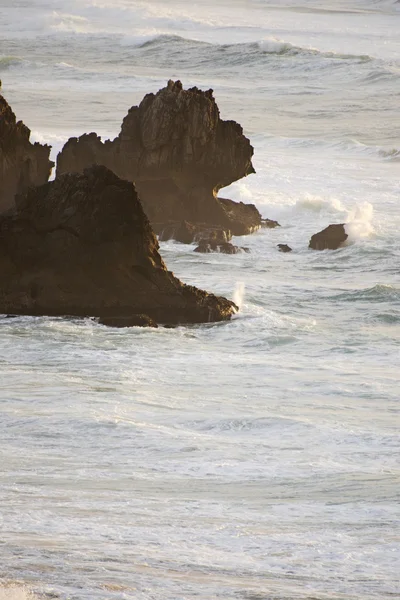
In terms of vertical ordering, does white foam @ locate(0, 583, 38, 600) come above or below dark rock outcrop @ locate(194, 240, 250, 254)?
below

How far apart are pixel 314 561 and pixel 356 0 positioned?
11095cm

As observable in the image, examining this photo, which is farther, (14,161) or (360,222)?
(360,222)

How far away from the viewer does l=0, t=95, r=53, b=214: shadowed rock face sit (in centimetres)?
2848

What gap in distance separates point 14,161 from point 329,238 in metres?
7.63

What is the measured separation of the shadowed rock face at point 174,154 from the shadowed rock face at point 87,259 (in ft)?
30.0

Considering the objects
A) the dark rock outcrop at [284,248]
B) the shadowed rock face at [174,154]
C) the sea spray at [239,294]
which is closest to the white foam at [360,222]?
the dark rock outcrop at [284,248]

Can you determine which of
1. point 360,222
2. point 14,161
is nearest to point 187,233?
point 14,161

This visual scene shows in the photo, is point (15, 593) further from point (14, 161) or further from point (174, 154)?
point (174, 154)

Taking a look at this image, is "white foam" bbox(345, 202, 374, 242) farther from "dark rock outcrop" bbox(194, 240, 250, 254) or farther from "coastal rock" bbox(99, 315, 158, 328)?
"coastal rock" bbox(99, 315, 158, 328)

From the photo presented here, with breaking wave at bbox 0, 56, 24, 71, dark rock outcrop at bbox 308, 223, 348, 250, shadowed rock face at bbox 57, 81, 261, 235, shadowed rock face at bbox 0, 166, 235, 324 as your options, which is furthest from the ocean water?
breaking wave at bbox 0, 56, 24, 71

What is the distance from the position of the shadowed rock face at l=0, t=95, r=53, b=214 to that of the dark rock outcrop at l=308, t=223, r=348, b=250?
6.47 metres

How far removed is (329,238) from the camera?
31.4 meters

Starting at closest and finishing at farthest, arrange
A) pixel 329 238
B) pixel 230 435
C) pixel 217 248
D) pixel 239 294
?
pixel 230 435 → pixel 239 294 → pixel 217 248 → pixel 329 238

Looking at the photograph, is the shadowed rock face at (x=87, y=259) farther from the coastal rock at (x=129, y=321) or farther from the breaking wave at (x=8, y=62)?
the breaking wave at (x=8, y=62)
